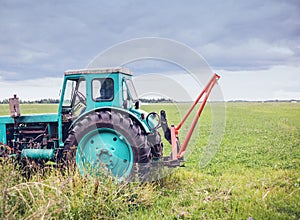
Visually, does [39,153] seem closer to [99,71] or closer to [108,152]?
[108,152]

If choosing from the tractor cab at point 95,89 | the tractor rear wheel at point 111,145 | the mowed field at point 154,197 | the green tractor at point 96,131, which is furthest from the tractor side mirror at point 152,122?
the mowed field at point 154,197

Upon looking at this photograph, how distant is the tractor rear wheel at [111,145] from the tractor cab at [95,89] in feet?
1.31

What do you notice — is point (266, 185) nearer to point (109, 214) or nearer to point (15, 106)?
point (109, 214)

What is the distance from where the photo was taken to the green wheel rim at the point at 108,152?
5.50 m

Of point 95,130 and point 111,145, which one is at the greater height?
point 95,130

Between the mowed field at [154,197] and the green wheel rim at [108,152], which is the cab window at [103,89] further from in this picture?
the mowed field at [154,197]

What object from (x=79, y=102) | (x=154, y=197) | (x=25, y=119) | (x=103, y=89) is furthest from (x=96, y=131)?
(x=25, y=119)

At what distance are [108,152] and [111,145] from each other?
14cm

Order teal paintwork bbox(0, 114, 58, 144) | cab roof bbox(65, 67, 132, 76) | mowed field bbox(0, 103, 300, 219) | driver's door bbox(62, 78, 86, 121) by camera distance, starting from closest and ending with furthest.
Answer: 1. mowed field bbox(0, 103, 300, 219)
2. cab roof bbox(65, 67, 132, 76)
3. driver's door bbox(62, 78, 86, 121)
4. teal paintwork bbox(0, 114, 58, 144)

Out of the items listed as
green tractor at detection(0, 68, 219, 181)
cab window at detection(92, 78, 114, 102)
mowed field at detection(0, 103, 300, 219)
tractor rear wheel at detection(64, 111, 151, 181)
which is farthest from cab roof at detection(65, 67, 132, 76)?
mowed field at detection(0, 103, 300, 219)

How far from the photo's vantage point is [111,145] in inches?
219

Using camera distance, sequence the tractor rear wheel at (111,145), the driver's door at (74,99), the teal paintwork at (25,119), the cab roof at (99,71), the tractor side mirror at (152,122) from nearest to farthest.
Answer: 1. the tractor rear wheel at (111,145)
2. the cab roof at (99,71)
3. the tractor side mirror at (152,122)
4. the driver's door at (74,99)
5. the teal paintwork at (25,119)

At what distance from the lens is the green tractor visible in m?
5.39

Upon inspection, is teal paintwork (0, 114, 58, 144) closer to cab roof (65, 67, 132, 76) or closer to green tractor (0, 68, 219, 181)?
green tractor (0, 68, 219, 181)
